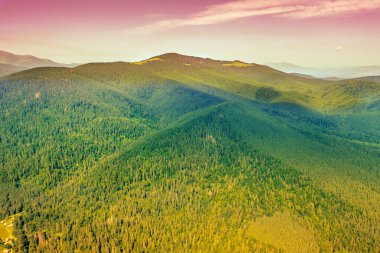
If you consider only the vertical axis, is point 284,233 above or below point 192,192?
below

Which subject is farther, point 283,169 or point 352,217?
point 283,169

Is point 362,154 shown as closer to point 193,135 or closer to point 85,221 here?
point 193,135

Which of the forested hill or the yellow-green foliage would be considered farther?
the forested hill

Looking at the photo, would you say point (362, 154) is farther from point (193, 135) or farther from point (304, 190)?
point (193, 135)

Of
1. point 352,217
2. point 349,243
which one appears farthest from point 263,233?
point 352,217

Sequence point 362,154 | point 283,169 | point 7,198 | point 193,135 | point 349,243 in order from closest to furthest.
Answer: point 349,243 → point 7,198 → point 283,169 → point 193,135 → point 362,154

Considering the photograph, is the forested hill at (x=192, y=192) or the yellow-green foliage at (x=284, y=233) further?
the forested hill at (x=192, y=192)

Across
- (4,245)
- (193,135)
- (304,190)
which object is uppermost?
(193,135)

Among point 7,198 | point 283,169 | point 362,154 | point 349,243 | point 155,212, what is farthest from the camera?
point 362,154

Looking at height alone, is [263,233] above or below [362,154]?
below

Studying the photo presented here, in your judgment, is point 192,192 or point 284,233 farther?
point 192,192
